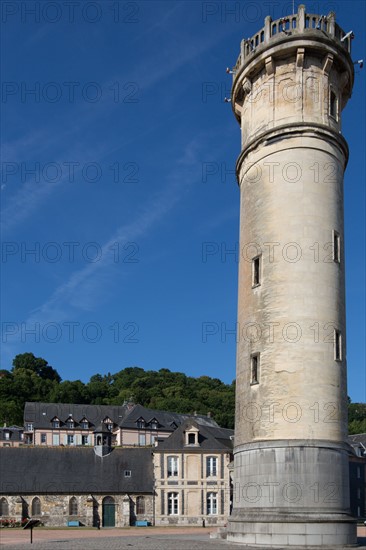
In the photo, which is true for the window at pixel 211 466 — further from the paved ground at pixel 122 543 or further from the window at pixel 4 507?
the paved ground at pixel 122 543

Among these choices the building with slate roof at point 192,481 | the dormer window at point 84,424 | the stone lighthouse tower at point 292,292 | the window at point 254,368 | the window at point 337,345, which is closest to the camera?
the stone lighthouse tower at point 292,292

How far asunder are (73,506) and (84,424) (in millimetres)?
40369

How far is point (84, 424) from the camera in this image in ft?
272

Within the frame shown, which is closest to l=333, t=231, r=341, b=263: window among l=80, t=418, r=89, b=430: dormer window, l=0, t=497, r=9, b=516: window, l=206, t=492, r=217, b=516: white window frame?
l=206, t=492, r=217, b=516: white window frame

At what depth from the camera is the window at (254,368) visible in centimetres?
1988

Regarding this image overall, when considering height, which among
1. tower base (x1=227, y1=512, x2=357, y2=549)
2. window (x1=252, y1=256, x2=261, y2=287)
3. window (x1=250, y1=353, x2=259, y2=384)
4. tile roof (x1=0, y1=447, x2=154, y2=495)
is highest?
window (x1=252, y1=256, x2=261, y2=287)

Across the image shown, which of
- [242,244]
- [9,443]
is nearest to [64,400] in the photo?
[9,443]

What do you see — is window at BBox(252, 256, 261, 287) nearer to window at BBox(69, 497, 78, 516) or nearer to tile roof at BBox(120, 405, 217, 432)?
window at BBox(69, 497, 78, 516)

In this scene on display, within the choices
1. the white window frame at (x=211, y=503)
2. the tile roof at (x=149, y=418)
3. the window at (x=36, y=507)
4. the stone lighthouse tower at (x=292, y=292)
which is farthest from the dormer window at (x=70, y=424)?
the stone lighthouse tower at (x=292, y=292)

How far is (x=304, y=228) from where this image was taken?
20062mm

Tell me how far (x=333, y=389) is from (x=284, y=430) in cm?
201

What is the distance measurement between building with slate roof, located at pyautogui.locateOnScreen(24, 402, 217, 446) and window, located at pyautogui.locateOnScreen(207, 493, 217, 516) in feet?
114

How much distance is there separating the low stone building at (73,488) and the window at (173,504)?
4.18 feet

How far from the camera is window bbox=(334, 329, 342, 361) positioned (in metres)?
19.4
